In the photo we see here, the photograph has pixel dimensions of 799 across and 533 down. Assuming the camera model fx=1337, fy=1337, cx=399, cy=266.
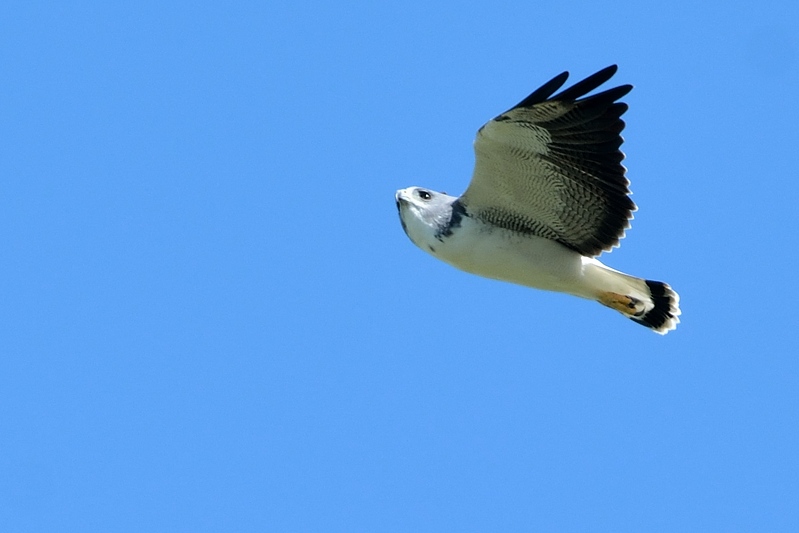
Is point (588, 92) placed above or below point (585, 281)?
above

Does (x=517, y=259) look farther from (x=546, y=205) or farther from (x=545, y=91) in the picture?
(x=545, y=91)

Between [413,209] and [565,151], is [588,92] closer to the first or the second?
[565,151]

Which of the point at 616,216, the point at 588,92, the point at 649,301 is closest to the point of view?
the point at 588,92

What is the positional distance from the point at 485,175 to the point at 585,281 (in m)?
1.30

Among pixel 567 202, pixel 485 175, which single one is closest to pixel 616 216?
pixel 567 202

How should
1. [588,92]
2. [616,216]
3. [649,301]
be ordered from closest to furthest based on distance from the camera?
[588,92] → [616,216] → [649,301]

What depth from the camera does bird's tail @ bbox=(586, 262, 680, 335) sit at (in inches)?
424

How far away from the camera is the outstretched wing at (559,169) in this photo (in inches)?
377

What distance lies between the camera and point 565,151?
9.85 meters

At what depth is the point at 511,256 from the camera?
10.5 metres

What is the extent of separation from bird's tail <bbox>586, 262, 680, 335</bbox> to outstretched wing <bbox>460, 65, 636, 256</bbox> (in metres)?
0.32

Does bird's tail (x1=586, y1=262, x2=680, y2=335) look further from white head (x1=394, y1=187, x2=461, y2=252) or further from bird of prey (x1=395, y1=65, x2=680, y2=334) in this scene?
white head (x1=394, y1=187, x2=461, y2=252)

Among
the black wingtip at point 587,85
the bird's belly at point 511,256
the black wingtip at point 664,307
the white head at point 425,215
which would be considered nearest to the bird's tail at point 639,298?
the black wingtip at point 664,307

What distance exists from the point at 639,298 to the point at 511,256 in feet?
4.00
